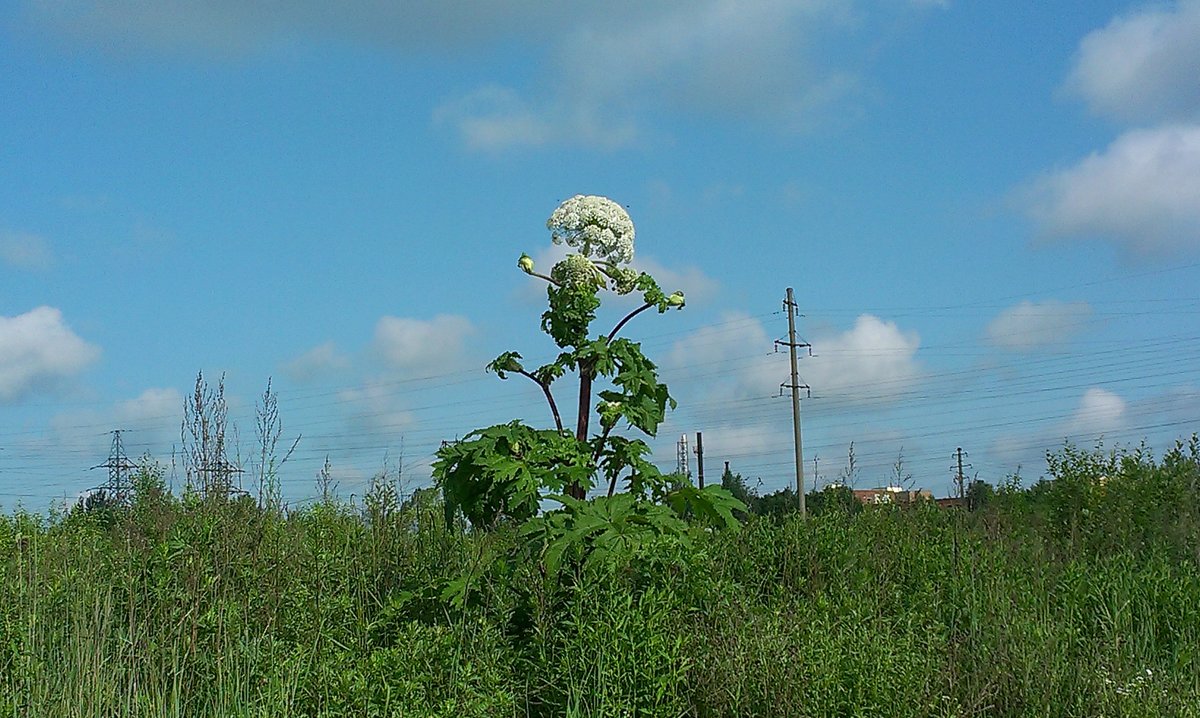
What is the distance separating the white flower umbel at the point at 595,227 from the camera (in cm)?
615

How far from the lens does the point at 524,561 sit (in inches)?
Result: 231

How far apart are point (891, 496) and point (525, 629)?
5157mm

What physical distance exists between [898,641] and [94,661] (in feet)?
12.3

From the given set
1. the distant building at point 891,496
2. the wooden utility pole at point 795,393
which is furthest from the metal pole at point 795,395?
the distant building at point 891,496

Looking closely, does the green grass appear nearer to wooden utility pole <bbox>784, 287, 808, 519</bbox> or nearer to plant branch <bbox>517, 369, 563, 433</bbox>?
plant branch <bbox>517, 369, 563, 433</bbox>

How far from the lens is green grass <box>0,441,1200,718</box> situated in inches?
204

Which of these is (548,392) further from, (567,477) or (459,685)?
(459,685)

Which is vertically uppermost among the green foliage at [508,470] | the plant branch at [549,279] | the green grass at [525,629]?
the plant branch at [549,279]

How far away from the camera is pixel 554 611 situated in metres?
5.64

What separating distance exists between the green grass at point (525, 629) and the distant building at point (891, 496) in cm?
213

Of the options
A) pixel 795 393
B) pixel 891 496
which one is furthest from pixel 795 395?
pixel 891 496

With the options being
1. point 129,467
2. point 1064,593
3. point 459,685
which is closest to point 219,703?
point 459,685

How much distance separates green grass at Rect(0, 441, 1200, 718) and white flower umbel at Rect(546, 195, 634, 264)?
163 centimetres

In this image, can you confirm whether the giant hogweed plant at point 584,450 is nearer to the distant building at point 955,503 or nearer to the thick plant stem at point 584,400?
the thick plant stem at point 584,400
